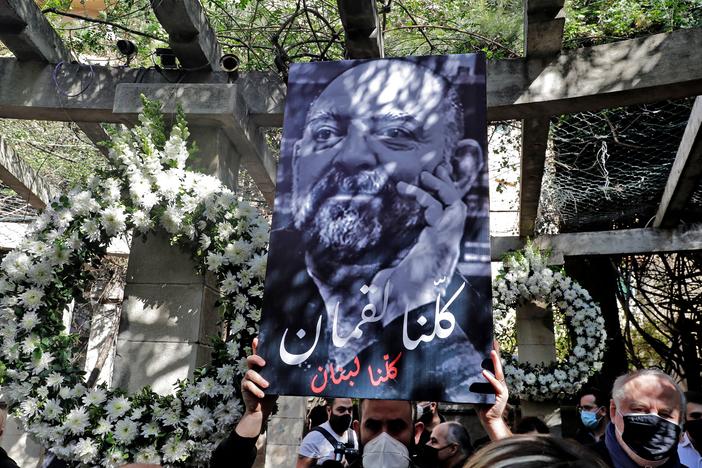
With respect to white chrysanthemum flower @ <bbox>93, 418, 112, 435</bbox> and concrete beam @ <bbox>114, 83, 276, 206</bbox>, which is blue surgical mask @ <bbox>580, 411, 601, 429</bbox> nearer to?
concrete beam @ <bbox>114, 83, 276, 206</bbox>

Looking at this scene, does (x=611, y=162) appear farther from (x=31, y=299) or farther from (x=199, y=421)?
(x=31, y=299)

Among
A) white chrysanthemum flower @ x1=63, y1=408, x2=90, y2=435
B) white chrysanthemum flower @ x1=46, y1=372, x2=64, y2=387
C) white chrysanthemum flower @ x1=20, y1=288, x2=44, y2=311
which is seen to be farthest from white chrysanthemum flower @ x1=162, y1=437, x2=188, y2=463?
white chrysanthemum flower @ x1=20, y1=288, x2=44, y2=311

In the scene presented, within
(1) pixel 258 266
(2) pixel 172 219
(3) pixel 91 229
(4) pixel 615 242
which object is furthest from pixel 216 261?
(4) pixel 615 242

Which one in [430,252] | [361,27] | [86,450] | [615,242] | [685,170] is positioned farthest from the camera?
[615,242]

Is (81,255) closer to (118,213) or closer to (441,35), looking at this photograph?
(118,213)

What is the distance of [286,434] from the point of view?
9797 mm

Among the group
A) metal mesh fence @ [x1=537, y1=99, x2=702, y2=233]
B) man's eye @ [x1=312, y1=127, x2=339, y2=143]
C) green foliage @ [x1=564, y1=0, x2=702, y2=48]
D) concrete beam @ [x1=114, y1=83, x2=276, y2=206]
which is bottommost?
man's eye @ [x1=312, y1=127, x2=339, y2=143]

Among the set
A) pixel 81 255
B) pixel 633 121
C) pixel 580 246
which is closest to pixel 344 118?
pixel 81 255

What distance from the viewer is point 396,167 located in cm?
335

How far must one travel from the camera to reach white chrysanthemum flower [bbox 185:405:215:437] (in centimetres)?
359

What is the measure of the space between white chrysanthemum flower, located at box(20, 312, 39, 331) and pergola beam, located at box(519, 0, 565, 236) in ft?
13.2

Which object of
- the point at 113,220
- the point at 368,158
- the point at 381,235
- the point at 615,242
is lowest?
the point at 381,235

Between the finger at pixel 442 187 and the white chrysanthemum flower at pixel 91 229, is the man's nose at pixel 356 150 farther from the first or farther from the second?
the white chrysanthemum flower at pixel 91 229

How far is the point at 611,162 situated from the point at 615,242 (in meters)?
1.69
